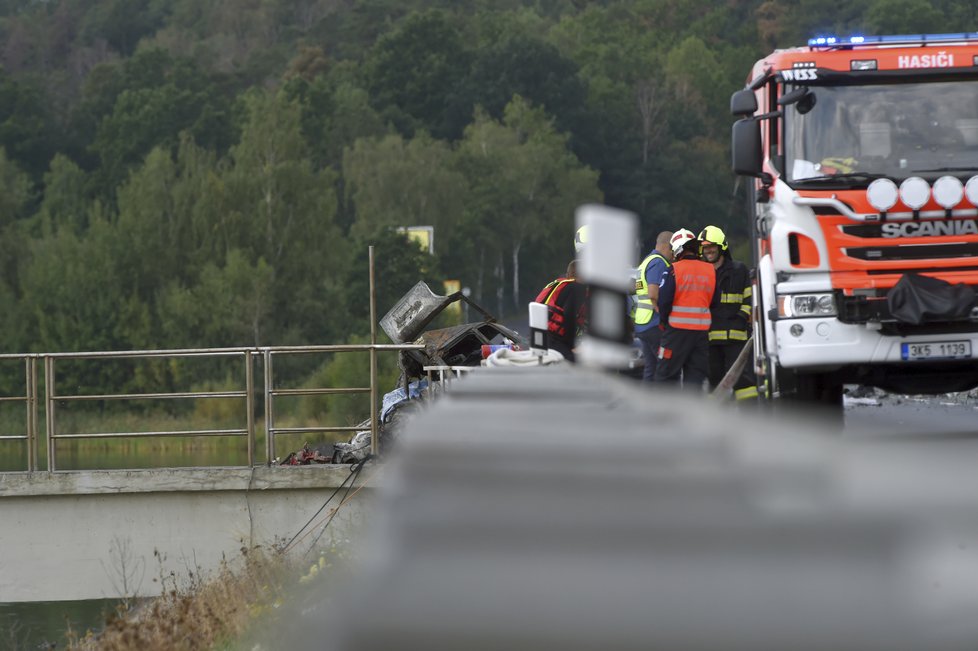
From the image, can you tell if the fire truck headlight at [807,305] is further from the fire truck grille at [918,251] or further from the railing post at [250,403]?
the railing post at [250,403]

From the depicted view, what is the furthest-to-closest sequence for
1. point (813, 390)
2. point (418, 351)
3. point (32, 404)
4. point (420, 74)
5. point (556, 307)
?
point (420, 74), point (32, 404), point (418, 351), point (813, 390), point (556, 307)

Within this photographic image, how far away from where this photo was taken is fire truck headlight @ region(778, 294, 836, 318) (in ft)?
38.8

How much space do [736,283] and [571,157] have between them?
84.5 m

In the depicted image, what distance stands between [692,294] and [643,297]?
3.33ft

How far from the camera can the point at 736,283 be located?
1355 centimetres

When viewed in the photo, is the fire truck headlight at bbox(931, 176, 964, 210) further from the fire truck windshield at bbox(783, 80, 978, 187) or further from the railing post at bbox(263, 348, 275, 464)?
the railing post at bbox(263, 348, 275, 464)

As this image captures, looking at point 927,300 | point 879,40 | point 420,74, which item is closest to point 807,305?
point 927,300

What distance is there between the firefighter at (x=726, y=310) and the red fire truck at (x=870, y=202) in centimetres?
113

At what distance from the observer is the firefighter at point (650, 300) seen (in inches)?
511

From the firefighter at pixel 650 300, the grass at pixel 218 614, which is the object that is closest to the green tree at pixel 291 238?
the firefighter at pixel 650 300

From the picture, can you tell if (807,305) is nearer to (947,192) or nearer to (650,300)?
(947,192)

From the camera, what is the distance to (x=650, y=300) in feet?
43.0

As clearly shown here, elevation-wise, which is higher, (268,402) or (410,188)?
(410,188)

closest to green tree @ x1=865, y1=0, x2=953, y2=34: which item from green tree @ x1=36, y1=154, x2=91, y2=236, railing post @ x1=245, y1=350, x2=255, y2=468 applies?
green tree @ x1=36, y1=154, x2=91, y2=236
